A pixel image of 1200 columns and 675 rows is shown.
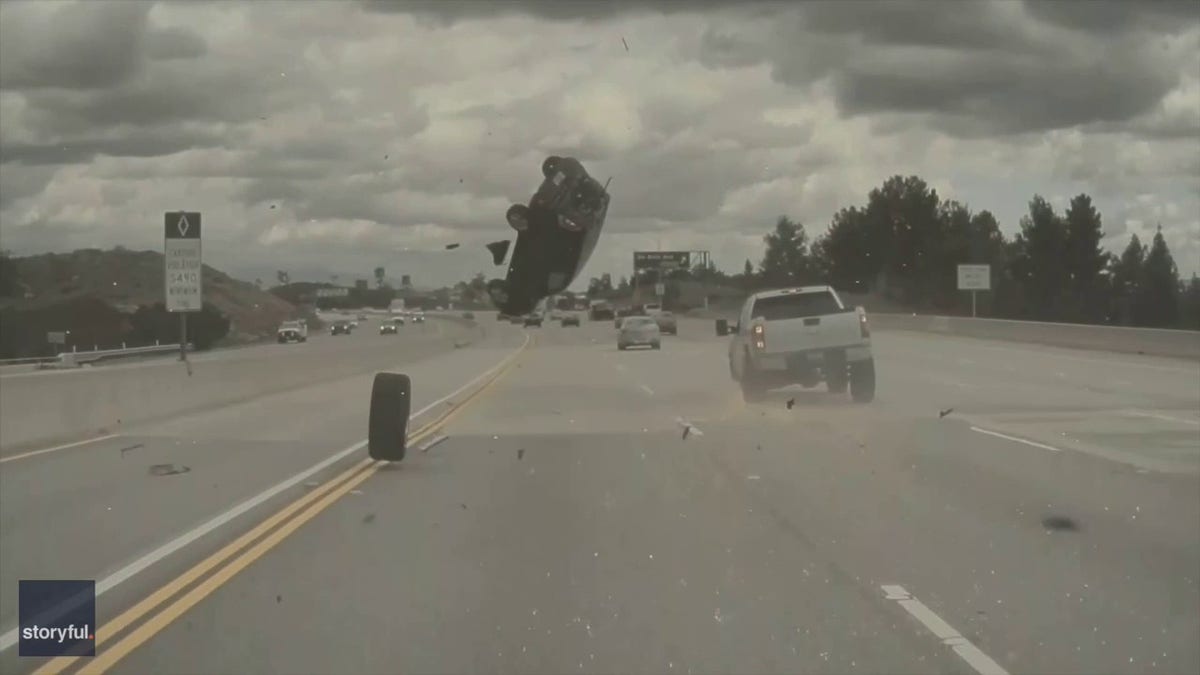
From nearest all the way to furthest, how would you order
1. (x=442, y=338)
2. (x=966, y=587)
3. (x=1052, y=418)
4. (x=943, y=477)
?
(x=966, y=587)
(x=943, y=477)
(x=1052, y=418)
(x=442, y=338)

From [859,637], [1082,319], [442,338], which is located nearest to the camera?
[859,637]

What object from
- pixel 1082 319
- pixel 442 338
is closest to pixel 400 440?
pixel 442 338

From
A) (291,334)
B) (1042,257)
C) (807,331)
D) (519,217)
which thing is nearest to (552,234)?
(519,217)

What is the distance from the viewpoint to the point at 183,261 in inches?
746

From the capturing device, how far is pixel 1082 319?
5559 centimetres

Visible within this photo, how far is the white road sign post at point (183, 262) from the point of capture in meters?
18.4

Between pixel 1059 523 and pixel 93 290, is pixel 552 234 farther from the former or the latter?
pixel 93 290

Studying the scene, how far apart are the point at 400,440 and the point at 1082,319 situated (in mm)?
43103

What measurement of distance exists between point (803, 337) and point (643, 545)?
12.5m

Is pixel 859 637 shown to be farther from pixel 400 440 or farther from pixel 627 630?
pixel 400 440

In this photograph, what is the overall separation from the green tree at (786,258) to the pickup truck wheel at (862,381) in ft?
6.35

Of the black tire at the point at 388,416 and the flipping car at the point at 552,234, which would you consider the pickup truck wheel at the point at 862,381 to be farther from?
the flipping car at the point at 552,234

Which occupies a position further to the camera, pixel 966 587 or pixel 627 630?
pixel 966 587

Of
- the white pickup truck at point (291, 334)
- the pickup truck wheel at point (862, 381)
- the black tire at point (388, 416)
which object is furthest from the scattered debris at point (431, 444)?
the white pickup truck at point (291, 334)
